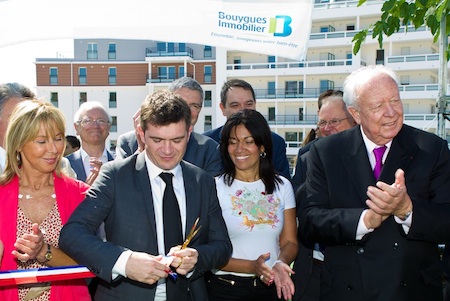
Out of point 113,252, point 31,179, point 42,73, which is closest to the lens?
point 113,252

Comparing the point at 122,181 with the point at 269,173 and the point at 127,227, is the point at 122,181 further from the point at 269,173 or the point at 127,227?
the point at 269,173

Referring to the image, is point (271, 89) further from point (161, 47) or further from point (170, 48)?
point (161, 47)

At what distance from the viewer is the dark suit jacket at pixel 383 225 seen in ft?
8.54

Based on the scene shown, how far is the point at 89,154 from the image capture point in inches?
211

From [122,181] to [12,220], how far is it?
714 millimetres

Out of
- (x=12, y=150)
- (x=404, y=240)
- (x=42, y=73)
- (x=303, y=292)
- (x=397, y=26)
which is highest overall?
(x=42, y=73)

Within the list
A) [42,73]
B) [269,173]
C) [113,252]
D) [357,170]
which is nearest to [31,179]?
[113,252]

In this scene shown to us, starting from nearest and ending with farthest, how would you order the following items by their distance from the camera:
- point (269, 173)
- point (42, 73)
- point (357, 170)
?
point (357, 170) → point (269, 173) → point (42, 73)

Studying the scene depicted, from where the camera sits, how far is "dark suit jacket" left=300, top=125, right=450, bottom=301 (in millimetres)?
2602

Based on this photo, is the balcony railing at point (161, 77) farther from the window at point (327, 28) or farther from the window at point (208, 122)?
the window at point (327, 28)

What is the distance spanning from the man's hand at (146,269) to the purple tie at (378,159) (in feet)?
4.30

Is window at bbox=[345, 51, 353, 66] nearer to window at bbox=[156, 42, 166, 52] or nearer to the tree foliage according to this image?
window at bbox=[156, 42, 166, 52]

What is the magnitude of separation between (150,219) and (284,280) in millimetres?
999

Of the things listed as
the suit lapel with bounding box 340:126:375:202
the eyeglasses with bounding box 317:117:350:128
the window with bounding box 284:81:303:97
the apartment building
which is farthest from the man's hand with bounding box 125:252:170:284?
the window with bounding box 284:81:303:97
